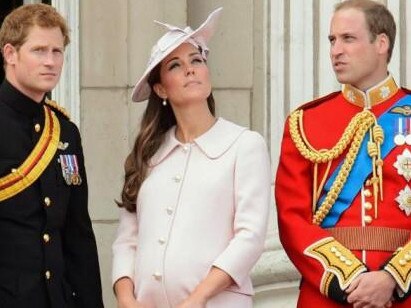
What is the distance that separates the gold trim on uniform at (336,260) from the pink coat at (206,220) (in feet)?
0.64

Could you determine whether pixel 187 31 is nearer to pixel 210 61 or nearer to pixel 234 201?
pixel 234 201

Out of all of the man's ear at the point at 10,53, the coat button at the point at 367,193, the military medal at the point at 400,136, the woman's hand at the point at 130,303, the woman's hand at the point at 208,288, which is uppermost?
the man's ear at the point at 10,53

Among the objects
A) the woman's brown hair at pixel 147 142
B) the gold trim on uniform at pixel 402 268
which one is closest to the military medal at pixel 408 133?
the gold trim on uniform at pixel 402 268

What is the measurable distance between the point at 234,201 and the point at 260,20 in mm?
2167

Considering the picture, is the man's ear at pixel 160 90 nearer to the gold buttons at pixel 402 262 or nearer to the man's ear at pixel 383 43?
the man's ear at pixel 383 43

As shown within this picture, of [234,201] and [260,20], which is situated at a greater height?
[260,20]

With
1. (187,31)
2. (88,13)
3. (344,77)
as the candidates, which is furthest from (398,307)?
(88,13)

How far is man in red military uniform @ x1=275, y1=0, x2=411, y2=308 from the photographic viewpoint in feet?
19.5

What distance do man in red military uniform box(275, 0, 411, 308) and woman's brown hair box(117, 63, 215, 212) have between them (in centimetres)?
42

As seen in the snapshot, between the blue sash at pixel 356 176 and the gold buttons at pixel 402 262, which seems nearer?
the gold buttons at pixel 402 262

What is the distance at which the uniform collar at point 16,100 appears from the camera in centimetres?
610

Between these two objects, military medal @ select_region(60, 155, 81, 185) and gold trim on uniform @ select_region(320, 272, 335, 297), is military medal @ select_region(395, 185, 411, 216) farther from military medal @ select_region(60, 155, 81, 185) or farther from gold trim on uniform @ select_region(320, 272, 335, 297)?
military medal @ select_region(60, 155, 81, 185)

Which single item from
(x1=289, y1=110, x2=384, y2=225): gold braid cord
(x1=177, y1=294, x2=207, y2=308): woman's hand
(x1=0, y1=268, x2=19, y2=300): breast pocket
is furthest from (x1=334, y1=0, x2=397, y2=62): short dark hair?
(x1=0, y1=268, x2=19, y2=300): breast pocket

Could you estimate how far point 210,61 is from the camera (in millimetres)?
8062
